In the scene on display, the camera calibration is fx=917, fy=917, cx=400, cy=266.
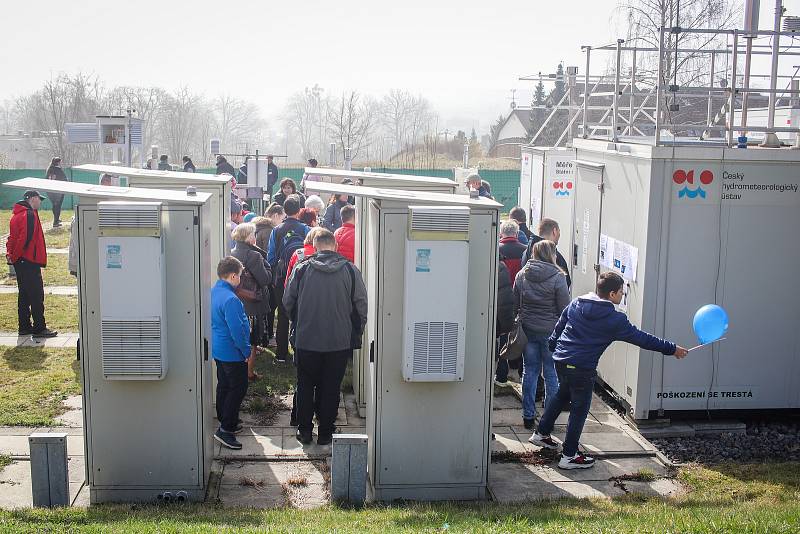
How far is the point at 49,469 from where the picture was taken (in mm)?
6809

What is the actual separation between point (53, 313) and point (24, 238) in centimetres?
233

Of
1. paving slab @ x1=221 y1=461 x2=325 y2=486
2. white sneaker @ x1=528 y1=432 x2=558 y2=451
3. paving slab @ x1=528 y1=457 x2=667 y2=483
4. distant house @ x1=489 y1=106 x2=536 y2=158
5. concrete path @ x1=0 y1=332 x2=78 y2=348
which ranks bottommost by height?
paving slab @ x1=528 y1=457 x2=667 y2=483

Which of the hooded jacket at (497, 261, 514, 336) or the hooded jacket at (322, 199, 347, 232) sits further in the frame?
the hooded jacket at (322, 199, 347, 232)

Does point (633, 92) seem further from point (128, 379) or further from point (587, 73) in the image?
point (128, 379)

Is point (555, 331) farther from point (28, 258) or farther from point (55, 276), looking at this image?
point (55, 276)

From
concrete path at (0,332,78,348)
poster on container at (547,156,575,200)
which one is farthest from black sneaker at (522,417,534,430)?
poster on container at (547,156,575,200)

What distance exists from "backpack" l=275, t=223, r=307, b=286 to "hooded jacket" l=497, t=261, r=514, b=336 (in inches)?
118

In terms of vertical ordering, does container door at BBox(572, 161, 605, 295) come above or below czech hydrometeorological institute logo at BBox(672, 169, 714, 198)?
below

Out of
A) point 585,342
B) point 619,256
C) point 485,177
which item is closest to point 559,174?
point 619,256

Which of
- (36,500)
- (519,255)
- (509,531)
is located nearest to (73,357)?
(36,500)

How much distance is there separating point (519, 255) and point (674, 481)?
3191mm

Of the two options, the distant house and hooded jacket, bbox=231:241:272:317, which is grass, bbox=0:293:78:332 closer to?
hooded jacket, bbox=231:241:272:317

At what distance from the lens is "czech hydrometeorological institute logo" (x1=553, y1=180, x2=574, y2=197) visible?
49.5 ft

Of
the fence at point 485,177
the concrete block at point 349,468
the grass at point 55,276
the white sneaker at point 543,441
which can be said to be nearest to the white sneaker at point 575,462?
the white sneaker at point 543,441
